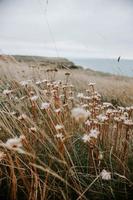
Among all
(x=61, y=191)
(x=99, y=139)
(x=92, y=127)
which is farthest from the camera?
(x=99, y=139)

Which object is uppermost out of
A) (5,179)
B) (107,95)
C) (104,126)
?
(104,126)

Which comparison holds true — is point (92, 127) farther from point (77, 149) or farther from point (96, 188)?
point (96, 188)

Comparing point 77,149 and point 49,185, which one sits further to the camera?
point 77,149

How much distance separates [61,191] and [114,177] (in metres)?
0.40

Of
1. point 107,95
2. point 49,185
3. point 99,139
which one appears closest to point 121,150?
point 99,139

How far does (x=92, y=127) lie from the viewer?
91.5 inches

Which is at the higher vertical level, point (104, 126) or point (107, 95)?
point (104, 126)

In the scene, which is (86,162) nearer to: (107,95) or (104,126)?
(104,126)

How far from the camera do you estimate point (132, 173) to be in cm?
221

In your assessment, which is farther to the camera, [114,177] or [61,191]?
[114,177]

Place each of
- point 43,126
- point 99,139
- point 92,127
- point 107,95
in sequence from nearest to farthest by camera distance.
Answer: point 92,127, point 99,139, point 43,126, point 107,95

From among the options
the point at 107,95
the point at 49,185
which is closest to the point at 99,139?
the point at 49,185

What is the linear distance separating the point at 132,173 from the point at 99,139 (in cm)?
36

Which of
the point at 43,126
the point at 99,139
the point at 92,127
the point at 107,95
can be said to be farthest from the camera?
the point at 107,95
